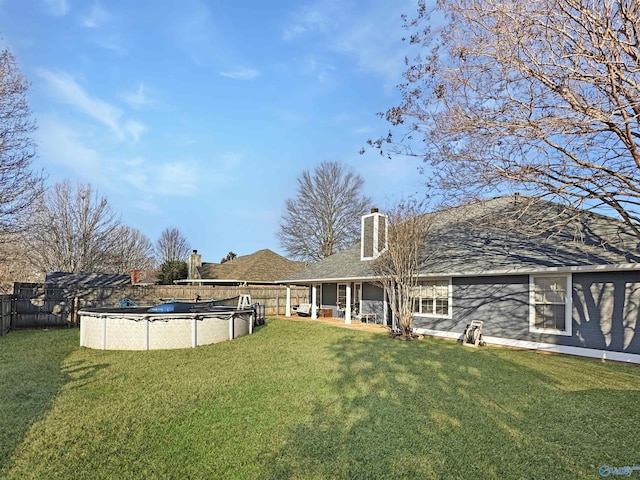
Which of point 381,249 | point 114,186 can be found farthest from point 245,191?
point 381,249

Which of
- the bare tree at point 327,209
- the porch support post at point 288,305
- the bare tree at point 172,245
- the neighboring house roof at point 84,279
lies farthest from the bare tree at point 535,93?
the bare tree at point 172,245

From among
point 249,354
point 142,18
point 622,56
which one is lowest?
point 249,354

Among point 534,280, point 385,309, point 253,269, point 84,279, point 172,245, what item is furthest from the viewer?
point 172,245

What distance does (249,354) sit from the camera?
903 centimetres

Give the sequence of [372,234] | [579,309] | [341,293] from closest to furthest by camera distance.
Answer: [579,309]
[372,234]
[341,293]

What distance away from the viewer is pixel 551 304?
980 centimetres

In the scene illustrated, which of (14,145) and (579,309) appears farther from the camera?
(14,145)

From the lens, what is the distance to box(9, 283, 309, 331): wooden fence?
14.2 meters

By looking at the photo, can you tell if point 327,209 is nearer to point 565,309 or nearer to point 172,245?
point 565,309

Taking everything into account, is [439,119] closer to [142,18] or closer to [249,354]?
[249,354]

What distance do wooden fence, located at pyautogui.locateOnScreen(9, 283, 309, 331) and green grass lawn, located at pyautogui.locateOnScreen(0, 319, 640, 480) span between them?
24.3 ft

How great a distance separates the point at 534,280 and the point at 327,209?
21.4 metres

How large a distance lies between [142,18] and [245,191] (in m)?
16.8

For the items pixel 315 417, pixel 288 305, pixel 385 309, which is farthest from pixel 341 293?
pixel 315 417
